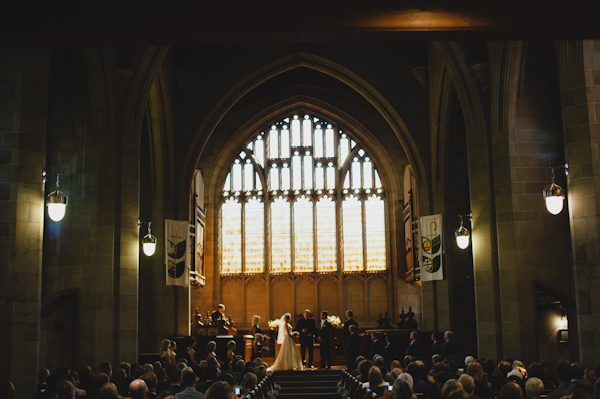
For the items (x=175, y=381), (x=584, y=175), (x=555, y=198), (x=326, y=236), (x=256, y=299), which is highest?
(x=326, y=236)

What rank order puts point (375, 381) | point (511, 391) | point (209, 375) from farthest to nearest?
point (375, 381) → point (209, 375) → point (511, 391)

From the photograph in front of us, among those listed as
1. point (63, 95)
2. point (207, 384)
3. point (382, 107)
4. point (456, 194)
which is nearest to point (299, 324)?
point (456, 194)

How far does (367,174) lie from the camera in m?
25.6

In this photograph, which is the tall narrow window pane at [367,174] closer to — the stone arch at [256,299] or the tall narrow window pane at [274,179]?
the tall narrow window pane at [274,179]

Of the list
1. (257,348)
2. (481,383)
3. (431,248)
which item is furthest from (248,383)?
(431,248)

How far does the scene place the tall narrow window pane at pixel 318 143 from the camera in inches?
1014

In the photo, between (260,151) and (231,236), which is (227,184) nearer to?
(260,151)

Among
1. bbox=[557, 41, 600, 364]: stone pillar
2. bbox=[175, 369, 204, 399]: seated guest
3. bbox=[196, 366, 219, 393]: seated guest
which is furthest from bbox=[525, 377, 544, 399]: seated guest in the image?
bbox=[196, 366, 219, 393]: seated guest

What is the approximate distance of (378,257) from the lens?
992 inches

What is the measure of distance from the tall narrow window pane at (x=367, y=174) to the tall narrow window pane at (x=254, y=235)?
12.0 ft

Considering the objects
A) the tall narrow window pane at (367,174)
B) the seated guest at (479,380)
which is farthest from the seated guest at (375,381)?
the tall narrow window pane at (367,174)

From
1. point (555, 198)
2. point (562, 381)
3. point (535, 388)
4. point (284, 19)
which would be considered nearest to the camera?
point (284, 19)

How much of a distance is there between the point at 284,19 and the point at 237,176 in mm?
19767

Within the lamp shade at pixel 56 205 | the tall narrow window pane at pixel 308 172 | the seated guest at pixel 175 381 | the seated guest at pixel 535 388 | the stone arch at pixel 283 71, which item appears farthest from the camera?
the tall narrow window pane at pixel 308 172
